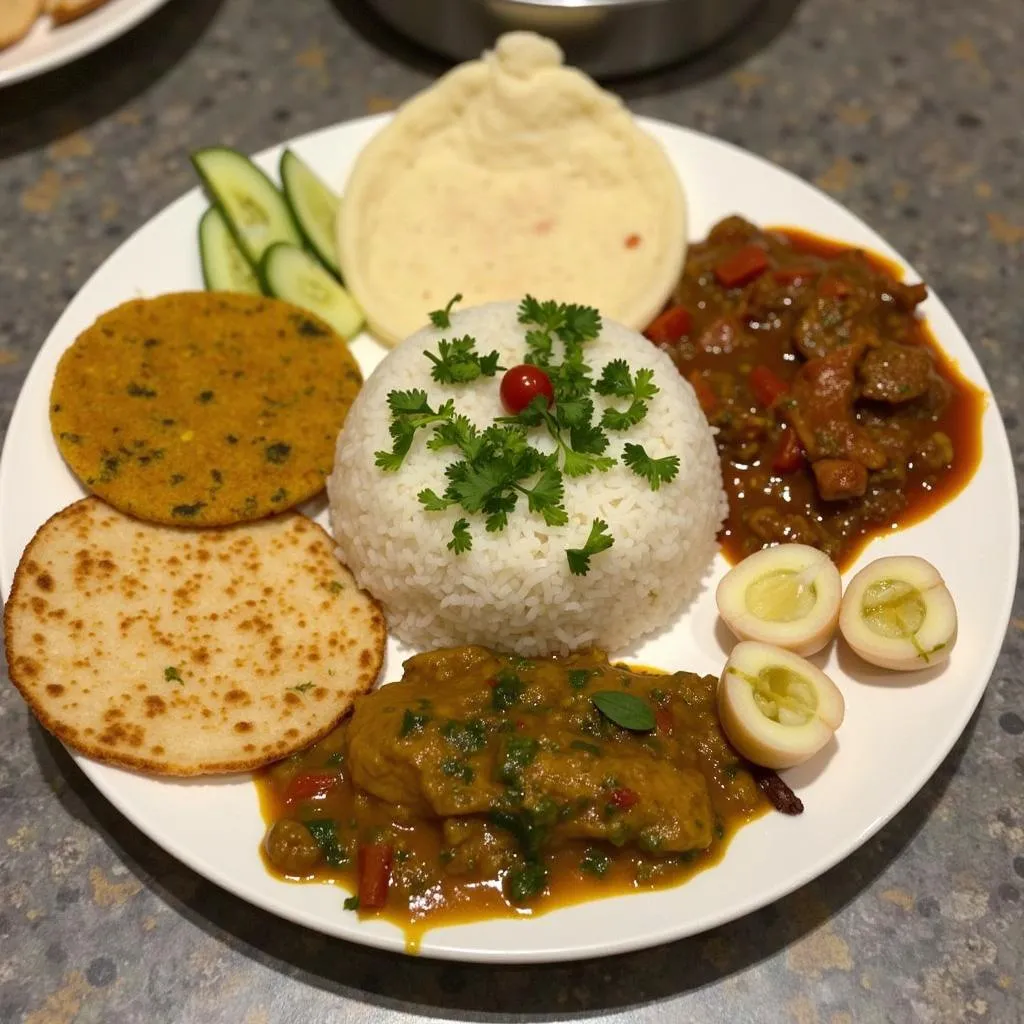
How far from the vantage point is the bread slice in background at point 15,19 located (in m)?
5.13

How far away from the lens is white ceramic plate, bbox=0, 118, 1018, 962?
292 cm

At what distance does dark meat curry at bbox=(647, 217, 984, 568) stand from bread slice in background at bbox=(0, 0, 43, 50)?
3.51 metres

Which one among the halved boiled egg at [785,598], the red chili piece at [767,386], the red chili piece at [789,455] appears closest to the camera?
the halved boiled egg at [785,598]

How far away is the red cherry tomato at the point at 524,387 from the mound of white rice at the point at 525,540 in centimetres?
14

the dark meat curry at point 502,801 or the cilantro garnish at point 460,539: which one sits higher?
the cilantro garnish at point 460,539

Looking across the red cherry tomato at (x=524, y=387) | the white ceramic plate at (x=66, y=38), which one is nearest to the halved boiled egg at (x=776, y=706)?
the red cherry tomato at (x=524, y=387)

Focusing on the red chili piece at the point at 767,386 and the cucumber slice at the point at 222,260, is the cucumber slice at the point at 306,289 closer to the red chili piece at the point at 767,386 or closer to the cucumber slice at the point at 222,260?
the cucumber slice at the point at 222,260

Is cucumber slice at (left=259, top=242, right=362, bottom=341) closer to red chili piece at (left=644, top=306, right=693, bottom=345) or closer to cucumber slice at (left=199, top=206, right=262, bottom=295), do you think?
cucumber slice at (left=199, top=206, right=262, bottom=295)

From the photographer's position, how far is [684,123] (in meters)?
5.95

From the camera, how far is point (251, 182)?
470cm

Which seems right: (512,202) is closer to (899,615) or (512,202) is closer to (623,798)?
(899,615)

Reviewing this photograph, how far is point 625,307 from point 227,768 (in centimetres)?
249

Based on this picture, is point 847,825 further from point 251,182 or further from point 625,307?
point 251,182

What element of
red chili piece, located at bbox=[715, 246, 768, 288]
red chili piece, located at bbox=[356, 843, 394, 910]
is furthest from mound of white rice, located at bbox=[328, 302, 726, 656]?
red chili piece, located at bbox=[356, 843, 394, 910]
